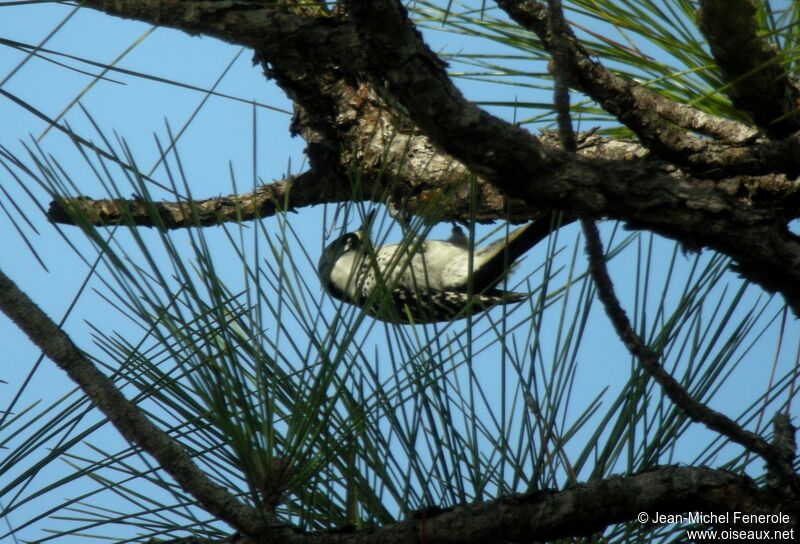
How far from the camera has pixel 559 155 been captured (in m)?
1.03

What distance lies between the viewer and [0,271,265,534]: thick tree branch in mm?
1044

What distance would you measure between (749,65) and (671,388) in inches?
32.8

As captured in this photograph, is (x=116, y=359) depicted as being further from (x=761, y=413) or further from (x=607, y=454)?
(x=761, y=413)

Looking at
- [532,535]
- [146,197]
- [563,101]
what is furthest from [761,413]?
[146,197]

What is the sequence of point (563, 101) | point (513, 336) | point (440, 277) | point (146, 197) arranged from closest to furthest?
point (563, 101) → point (146, 197) → point (513, 336) → point (440, 277)

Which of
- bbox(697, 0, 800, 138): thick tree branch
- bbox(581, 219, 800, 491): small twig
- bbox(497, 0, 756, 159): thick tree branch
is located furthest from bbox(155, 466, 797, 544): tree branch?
bbox(497, 0, 756, 159): thick tree branch

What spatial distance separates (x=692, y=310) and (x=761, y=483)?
0.96 ft

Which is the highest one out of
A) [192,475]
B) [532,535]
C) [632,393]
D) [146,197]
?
[146,197]

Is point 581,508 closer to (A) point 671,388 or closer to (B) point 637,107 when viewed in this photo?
(A) point 671,388

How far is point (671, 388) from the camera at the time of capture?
108cm

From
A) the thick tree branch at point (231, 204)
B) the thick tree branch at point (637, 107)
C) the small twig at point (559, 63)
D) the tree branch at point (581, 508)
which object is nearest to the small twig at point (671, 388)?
the tree branch at point (581, 508)

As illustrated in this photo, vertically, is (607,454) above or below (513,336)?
A: below

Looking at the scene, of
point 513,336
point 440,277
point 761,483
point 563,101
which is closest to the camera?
point 563,101

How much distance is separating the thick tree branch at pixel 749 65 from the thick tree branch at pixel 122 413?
3.54ft
